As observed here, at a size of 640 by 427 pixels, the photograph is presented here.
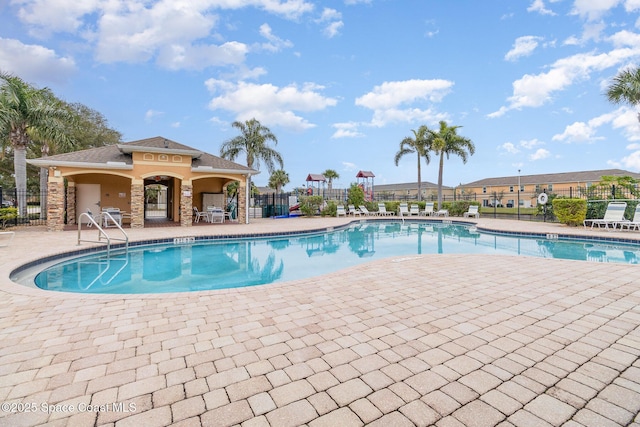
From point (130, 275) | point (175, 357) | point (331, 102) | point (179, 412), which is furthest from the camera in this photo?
point (331, 102)

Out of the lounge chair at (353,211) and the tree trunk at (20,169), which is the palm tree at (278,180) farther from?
the tree trunk at (20,169)

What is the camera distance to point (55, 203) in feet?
41.2

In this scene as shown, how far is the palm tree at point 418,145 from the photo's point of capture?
2470 cm

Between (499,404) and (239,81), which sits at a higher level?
(239,81)

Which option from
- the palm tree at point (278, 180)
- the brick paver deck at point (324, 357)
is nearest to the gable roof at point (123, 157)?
the brick paver deck at point (324, 357)

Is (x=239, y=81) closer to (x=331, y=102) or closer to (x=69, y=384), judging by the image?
(x=331, y=102)

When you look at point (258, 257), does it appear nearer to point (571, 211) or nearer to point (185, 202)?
point (185, 202)

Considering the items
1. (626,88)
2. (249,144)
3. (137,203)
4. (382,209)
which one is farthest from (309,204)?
(626,88)

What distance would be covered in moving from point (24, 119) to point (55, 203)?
5529 millimetres

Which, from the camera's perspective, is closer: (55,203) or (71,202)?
(55,203)

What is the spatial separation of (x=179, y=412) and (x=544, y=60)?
19.5 m

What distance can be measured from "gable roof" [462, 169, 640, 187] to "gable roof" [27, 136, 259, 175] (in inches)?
1852

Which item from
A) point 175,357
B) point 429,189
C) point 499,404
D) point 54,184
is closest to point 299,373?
point 175,357

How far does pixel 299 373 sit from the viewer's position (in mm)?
2303
